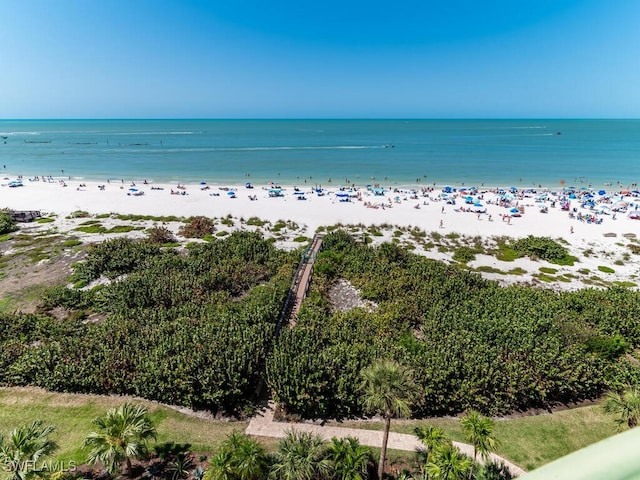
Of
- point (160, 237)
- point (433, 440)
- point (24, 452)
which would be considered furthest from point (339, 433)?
point (160, 237)

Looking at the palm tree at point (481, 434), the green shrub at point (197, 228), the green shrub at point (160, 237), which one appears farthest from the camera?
the green shrub at point (197, 228)

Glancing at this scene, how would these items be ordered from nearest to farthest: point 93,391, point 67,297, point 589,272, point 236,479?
1. point 236,479
2. point 93,391
3. point 67,297
4. point 589,272

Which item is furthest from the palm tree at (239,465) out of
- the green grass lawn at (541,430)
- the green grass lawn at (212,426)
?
the green grass lawn at (541,430)

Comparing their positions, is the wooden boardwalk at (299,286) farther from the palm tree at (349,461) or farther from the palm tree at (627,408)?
the palm tree at (627,408)

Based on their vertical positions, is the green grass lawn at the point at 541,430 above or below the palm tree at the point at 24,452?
below

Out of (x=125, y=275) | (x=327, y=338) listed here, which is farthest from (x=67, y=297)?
(x=327, y=338)

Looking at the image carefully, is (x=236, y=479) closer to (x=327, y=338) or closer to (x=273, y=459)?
(x=273, y=459)

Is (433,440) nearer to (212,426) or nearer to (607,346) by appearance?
(212,426)
